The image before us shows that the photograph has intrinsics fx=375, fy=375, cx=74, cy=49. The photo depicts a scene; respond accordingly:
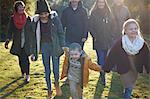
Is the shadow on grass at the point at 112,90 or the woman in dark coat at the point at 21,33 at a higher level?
the woman in dark coat at the point at 21,33

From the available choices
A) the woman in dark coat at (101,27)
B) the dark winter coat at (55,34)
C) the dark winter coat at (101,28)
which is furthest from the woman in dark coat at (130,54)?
the dark winter coat at (101,28)

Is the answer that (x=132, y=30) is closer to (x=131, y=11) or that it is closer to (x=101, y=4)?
(x=101, y=4)

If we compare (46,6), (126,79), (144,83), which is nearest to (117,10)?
(144,83)

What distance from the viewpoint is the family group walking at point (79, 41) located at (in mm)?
5887

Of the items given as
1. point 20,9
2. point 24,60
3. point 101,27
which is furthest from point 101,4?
point 24,60

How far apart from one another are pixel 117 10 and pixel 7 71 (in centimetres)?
331

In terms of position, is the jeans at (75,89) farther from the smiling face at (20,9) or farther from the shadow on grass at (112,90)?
the smiling face at (20,9)

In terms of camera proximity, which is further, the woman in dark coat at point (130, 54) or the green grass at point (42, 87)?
the green grass at point (42, 87)

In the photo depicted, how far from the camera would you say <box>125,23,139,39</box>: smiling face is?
Answer: 229 inches

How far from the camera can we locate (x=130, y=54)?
19.4ft

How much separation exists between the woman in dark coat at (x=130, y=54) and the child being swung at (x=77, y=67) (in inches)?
13.0

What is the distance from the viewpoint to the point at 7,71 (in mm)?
9805

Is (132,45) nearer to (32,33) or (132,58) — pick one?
(132,58)

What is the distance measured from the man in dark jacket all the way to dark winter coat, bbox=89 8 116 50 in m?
0.23
